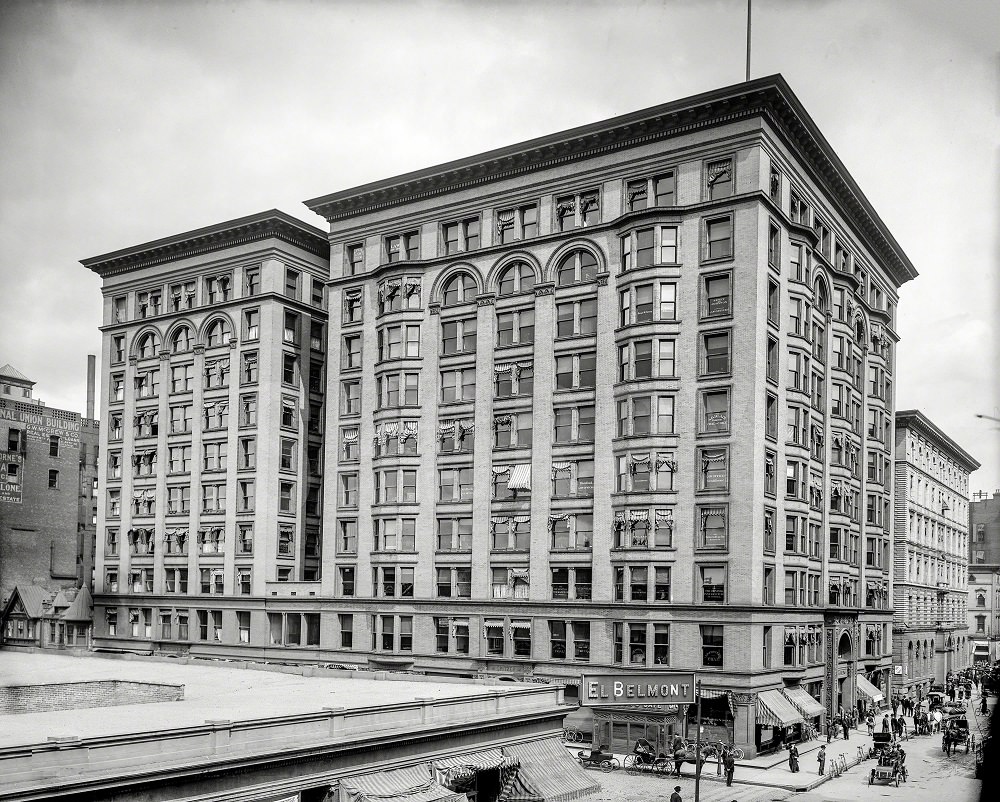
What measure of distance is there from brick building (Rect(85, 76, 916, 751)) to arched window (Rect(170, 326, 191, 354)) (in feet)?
19.3

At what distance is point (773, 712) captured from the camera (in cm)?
5203

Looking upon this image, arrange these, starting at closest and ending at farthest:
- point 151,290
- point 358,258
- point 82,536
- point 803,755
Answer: point 803,755, point 358,258, point 151,290, point 82,536

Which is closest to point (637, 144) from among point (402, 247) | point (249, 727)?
point (402, 247)

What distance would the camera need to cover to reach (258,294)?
74.1 m

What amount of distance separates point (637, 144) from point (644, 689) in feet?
111

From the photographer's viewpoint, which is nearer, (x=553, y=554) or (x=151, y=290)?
(x=553, y=554)

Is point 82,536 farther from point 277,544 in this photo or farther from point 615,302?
point 615,302

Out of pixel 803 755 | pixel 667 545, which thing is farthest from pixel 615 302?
pixel 803 755

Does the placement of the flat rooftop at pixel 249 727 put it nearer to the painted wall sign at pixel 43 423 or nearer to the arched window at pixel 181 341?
the arched window at pixel 181 341

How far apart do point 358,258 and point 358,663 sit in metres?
27.8

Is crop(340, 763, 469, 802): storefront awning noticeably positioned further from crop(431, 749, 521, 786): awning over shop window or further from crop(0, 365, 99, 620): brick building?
crop(0, 365, 99, 620): brick building

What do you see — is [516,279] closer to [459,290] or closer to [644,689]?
[459,290]

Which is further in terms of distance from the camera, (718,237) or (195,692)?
(718,237)

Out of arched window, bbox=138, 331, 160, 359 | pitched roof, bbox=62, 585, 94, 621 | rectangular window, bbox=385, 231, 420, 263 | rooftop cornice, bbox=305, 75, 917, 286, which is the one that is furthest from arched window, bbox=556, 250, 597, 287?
pitched roof, bbox=62, 585, 94, 621
